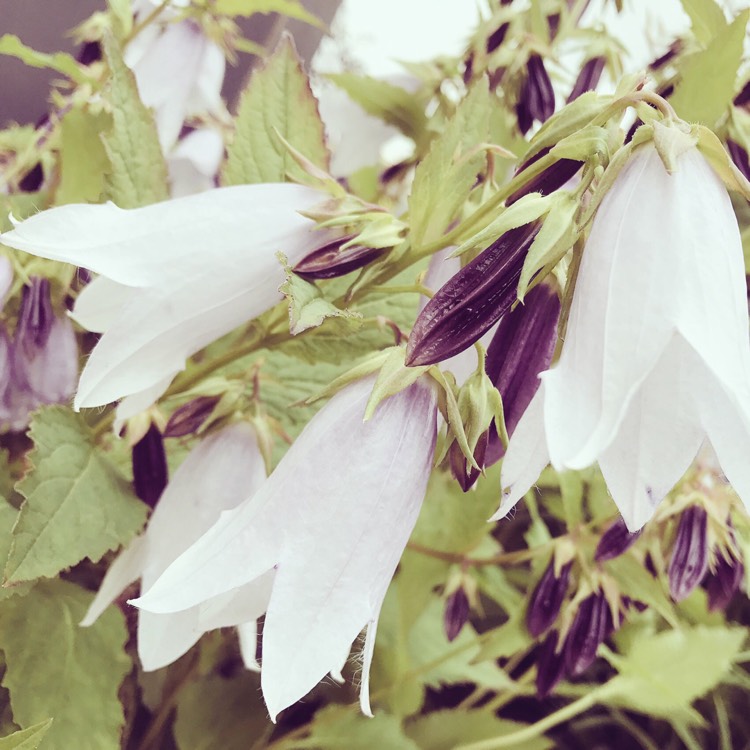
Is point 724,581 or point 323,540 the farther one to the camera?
point 724,581

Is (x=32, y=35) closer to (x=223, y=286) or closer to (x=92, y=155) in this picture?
(x=92, y=155)

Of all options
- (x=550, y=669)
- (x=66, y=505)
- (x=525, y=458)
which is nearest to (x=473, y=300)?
(x=525, y=458)

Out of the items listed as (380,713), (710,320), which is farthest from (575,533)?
(710,320)

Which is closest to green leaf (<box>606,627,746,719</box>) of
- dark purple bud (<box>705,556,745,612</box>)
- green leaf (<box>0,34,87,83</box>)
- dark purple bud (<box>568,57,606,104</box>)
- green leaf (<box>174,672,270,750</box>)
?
dark purple bud (<box>705,556,745,612</box>)

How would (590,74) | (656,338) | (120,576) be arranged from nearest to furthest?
1. (656,338)
2. (120,576)
3. (590,74)

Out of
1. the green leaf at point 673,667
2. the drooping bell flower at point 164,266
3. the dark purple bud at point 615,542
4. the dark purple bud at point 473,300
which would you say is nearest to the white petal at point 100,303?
the drooping bell flower at point 164,266

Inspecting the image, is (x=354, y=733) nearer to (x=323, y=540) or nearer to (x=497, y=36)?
(x=323, y=540)

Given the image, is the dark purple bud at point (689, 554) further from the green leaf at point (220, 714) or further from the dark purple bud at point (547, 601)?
the green leaf at point (220, 714)
